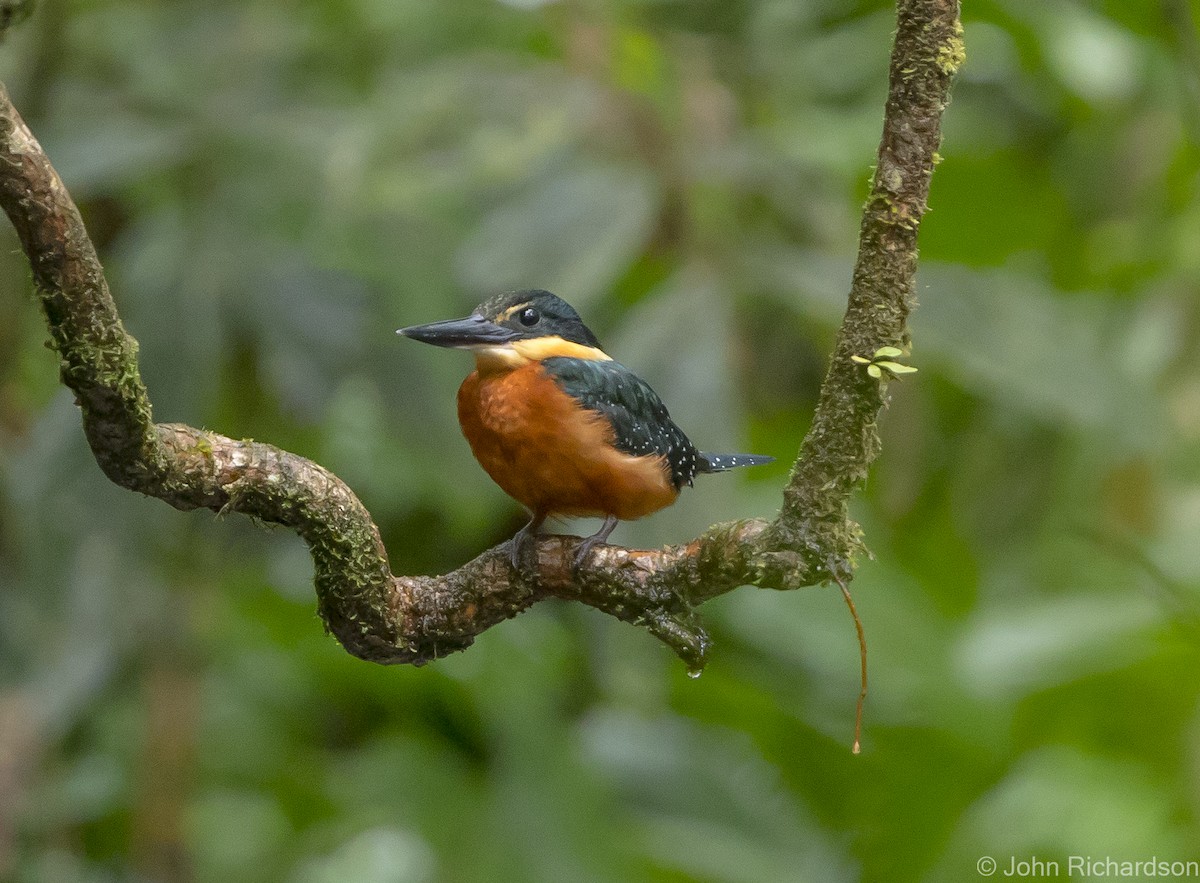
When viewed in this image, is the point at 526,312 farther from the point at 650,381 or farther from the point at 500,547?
the point at 650,381

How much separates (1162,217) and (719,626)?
201 cm

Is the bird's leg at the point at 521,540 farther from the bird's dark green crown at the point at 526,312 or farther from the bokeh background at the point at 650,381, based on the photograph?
the bokeh background at the point at 650,381

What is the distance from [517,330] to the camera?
6.02 feet

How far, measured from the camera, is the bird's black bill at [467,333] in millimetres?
1663

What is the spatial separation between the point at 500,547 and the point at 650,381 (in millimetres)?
997

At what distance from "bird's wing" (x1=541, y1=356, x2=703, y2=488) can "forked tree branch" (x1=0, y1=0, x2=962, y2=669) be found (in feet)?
0.98

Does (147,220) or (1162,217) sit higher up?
(1162,217)

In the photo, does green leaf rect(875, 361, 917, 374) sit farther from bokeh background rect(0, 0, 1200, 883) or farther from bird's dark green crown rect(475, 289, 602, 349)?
bokeh background rect(0, 0, 1200, 883)

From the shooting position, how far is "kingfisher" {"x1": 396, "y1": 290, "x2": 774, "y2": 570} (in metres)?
1.73

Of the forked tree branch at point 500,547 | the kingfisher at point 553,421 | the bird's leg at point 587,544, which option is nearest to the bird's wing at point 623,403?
the kingfisher at point 553,421

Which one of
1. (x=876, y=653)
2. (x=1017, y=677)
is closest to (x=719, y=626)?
(x=876, y=653)

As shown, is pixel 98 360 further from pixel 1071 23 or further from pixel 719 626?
pixel 1071 23

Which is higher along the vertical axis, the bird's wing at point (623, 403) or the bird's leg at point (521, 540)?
the bird's wing at point (623, 403)

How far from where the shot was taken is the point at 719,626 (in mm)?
3242
